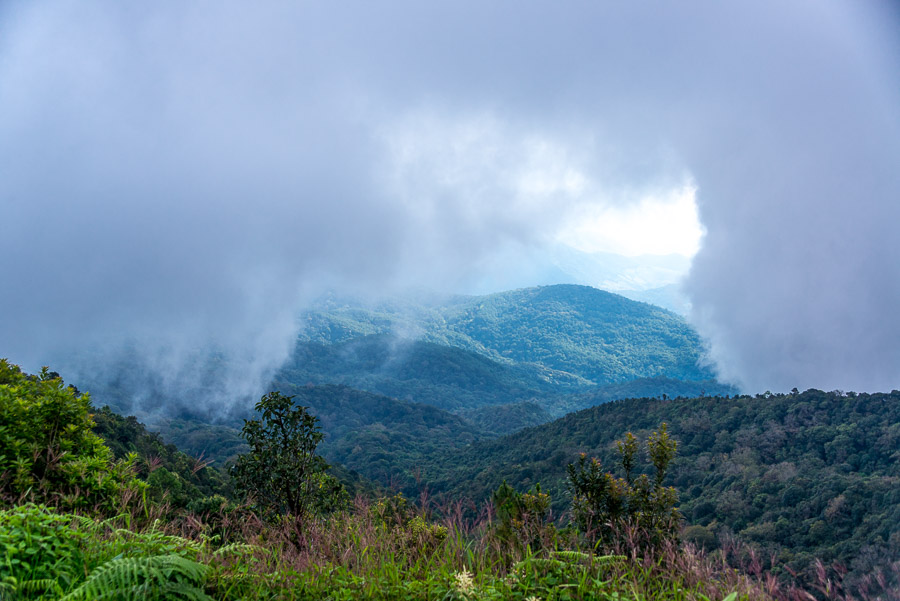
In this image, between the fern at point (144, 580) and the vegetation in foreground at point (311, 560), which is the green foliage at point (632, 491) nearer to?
the vegetation in foreground at point (311, 560)

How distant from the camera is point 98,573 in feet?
11.0

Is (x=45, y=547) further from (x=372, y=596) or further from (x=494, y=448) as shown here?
(x=494, y=448)

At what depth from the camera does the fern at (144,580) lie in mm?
3321

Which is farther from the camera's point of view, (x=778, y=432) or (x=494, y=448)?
(x=494, y=448)

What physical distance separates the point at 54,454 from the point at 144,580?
401 centimetres

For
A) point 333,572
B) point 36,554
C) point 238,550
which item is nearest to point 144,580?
point 238,550

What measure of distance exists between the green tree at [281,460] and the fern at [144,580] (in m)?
6.49

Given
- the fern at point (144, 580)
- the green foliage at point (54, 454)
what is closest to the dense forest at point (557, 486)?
the green foliage at point (54, 454)

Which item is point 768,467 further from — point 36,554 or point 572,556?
point 36,554

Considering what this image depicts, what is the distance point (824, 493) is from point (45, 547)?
70.2m

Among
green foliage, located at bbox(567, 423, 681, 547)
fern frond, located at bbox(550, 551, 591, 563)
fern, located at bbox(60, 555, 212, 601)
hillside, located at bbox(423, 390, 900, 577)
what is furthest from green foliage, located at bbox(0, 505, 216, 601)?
hillside, located at bbox(423, 390, 900, 577)

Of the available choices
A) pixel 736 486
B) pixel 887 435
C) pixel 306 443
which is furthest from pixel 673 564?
pixel 887 435

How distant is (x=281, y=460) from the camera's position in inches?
429

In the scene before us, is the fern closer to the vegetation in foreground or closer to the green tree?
the vegetation in foreground
